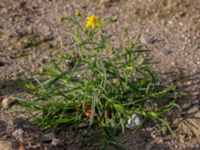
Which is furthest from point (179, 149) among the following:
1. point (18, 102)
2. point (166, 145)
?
point (18, 102)

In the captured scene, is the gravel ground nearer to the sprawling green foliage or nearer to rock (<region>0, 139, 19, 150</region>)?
the sprawling green foliage

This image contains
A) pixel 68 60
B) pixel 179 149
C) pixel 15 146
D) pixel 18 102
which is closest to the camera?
pixel 15 146

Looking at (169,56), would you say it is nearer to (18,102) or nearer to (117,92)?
(117,92)

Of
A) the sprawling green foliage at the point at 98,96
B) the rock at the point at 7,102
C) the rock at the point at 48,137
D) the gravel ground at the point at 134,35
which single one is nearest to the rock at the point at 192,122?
the gravel ground at the point at 134,35

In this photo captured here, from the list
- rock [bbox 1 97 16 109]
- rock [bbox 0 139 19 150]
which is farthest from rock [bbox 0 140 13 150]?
rock [bbox 1 97 16 109]

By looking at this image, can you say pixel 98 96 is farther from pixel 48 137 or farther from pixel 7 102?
pixel 7 102

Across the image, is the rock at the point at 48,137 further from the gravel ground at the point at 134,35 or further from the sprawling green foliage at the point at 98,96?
the sprawling green foliage at the point at 98,96

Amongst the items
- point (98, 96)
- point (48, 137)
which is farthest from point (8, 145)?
point (98, 96)
